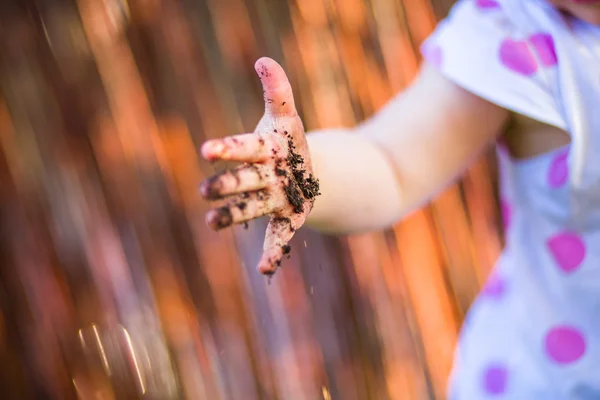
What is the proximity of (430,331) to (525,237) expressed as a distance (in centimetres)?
36

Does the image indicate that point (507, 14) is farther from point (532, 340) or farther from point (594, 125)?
point (532, 340)

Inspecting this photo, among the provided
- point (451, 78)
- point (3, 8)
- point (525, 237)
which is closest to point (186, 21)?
point (3, 8)

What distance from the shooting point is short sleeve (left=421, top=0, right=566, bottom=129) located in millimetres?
393

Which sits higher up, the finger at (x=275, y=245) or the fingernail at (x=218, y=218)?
the fingernail at (x=218, y=218)

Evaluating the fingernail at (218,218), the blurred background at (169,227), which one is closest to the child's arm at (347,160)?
the fingernail at (218,218)

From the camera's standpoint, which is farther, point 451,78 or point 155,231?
point 155,231

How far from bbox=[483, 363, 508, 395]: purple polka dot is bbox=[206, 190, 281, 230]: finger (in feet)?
0.93

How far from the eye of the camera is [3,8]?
0.54 metres

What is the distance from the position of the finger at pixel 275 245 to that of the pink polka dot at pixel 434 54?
222mm

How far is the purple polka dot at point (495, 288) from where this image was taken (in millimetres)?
483

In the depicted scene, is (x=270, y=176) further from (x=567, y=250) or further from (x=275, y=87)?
(x=567, y=250)

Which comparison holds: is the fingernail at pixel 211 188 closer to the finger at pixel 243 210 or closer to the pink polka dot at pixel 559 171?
the finger at pixel 243 210

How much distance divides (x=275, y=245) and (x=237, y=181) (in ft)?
0.15

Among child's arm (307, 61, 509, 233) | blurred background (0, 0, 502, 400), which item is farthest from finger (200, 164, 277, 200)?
blurred background (0, 0, 502, 400)
